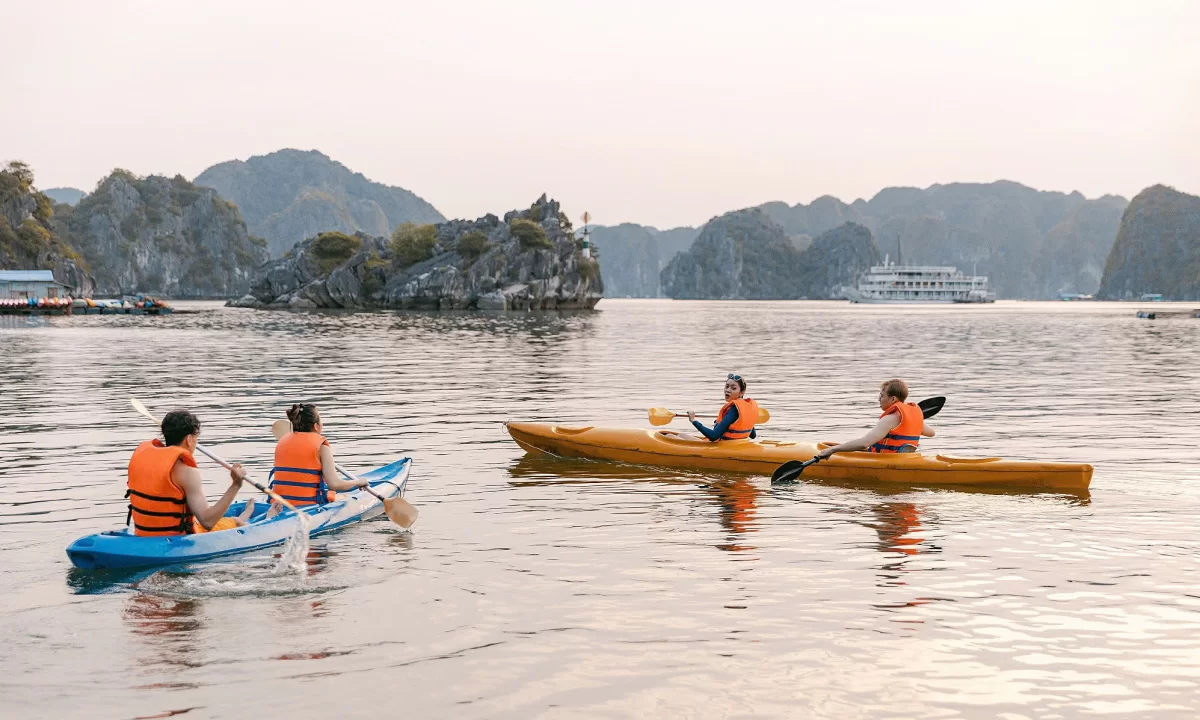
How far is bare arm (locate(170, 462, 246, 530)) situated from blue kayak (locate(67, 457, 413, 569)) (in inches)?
16.0

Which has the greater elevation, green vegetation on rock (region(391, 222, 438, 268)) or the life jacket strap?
green vegetation on rock (region(391, 222, 438, 268))

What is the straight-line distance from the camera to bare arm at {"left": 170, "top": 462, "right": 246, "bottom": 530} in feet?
34.9

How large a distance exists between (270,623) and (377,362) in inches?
1479

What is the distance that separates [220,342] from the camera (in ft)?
208

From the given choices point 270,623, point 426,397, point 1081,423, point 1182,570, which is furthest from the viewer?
point 426,397

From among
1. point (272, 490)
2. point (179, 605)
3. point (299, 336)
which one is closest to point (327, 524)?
point (272, 490)

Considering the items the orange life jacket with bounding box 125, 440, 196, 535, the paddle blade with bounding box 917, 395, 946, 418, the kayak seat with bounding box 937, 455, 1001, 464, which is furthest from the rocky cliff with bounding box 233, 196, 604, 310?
the orange life jacket with bounding box 125, 440, 196, 535

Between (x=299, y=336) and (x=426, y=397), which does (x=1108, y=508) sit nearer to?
(x=426, y=397)

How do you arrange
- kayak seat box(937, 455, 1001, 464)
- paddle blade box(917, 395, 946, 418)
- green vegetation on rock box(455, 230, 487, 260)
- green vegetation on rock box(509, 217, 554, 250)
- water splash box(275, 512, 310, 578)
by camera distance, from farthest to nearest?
green vegetation on rock box(455, 230, 487, 260) → green vegetation on rock box(509, 217, 554, 250) → paddle blade box(917, 395, 946, 418) → kayak seat box(937, 455, 1001, 464) → water splash box(275, 512, 310, 578)

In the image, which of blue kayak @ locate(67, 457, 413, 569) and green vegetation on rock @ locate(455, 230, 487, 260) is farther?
green vegetation on rock @ locate(455, 230, 487, 260)

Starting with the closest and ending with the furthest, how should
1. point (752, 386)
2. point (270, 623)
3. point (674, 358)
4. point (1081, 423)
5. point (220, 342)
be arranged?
point (270, 623) < point (1081, 423) < point (752, 386) < point (674, 358) < point (220, 342)

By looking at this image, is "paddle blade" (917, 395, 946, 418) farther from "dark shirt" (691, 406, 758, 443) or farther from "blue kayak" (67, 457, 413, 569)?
"blue kayak" (67, 457, 413, 569)

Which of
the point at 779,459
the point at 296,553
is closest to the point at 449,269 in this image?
the point at 779,459

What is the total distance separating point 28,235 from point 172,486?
183 meters
